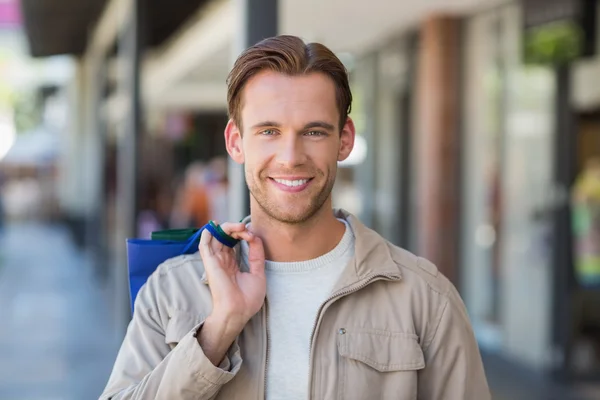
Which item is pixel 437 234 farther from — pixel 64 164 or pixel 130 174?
pixel 64 164

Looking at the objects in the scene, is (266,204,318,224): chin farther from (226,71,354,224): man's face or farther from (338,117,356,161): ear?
(338,117,356,161): ear

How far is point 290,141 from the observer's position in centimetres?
239

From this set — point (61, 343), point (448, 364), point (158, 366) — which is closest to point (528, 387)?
point (61, 343)

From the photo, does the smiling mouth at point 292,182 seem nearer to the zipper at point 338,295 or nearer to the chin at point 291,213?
the chin at point 291,213

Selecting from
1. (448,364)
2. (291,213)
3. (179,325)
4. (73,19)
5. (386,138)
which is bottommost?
(448,364)

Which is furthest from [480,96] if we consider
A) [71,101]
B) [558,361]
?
[71,101]

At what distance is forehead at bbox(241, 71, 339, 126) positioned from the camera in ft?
7.82

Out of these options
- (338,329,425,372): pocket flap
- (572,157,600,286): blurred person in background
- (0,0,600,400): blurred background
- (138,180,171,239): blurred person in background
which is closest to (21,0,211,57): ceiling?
(0,0,600,400): blurred background

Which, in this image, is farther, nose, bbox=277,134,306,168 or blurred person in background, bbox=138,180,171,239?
blurred person in background, bbox=138,180,171,239

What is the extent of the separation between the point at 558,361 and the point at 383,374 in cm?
578

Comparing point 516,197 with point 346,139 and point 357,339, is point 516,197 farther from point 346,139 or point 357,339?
point 357,339

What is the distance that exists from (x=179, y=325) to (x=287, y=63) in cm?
69

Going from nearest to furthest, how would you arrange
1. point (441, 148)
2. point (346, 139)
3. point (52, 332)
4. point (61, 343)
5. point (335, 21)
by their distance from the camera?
point (346, 139)
point (441, 148)
point (61, 343)
point (335, 21)
point (52, 332)

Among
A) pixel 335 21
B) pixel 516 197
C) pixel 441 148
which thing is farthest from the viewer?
pixel 335 21
